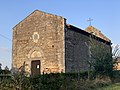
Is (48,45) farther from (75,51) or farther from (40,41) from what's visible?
(75,51)

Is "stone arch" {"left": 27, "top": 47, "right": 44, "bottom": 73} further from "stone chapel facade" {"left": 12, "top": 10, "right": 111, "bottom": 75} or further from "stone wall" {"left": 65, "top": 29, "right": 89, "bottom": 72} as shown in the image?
"stone wall" {"left": 65, "top": 29, "right": 89, "bottom": 72}

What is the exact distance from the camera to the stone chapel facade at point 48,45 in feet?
102

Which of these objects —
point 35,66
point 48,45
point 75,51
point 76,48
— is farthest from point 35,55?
point 76,48

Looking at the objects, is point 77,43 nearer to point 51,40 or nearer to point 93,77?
point 51,40

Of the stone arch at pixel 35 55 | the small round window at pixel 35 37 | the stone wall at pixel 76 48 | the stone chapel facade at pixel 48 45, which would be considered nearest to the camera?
the stone chapel facade at pixel 48 45

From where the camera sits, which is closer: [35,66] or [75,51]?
[35,66]

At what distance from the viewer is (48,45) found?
3225 centimetres

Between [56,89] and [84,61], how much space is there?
19.5m

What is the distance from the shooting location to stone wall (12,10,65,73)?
31.2 m

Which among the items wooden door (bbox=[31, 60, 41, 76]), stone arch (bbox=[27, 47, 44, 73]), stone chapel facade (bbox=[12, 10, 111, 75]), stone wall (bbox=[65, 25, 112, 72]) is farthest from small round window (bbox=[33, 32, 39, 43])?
stone wall (bbox=[65, 25, 112, 72])

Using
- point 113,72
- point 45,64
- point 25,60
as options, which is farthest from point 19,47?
point 113,72

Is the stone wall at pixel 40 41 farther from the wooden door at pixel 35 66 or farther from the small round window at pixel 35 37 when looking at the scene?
the wooden door at pixel 35 66

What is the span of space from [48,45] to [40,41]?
56.3 inches

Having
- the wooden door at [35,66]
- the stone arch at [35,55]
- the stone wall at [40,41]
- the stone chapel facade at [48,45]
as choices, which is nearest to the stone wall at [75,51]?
the stone chapel facade at [48,45]
